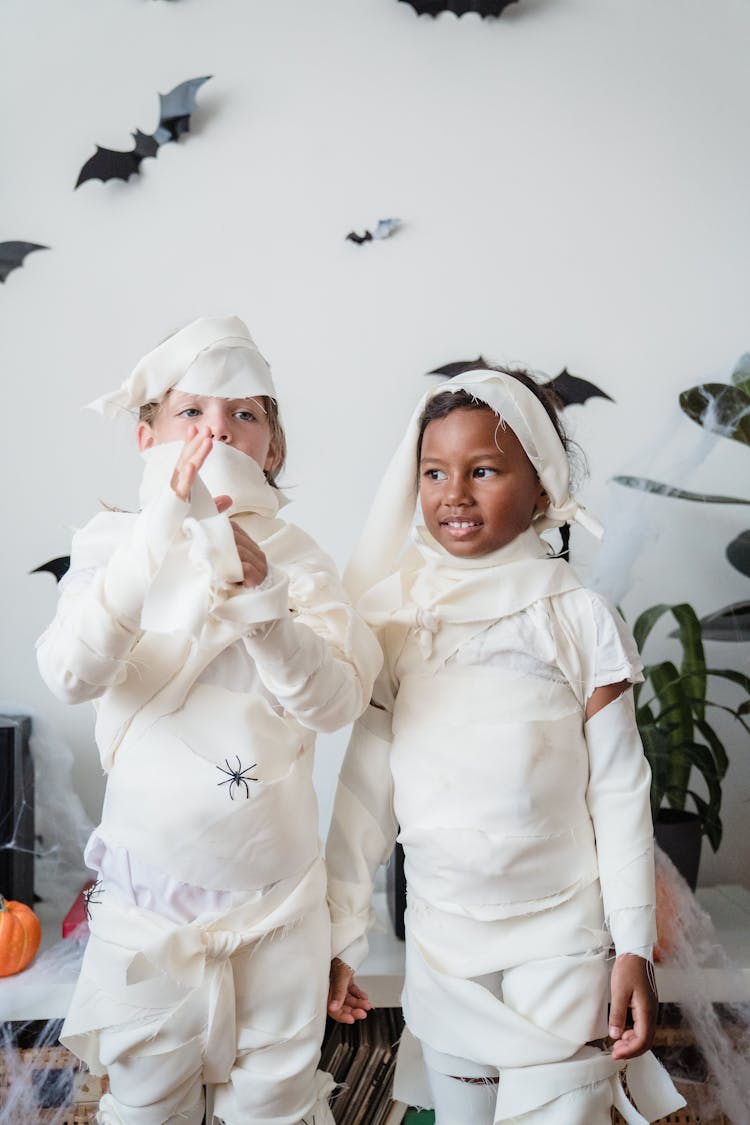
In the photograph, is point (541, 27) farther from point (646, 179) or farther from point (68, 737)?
point (68, 737)

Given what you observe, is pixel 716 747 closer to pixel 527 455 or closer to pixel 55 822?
pixel 527 455

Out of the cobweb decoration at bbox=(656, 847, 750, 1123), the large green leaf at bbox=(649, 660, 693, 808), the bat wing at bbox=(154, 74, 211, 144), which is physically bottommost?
the cobweb decoration at bbox=(656, 847, 750, 1123)

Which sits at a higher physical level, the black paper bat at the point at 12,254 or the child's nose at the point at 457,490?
the black paper bat at the point at 12,254

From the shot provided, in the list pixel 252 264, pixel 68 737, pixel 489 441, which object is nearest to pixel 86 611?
pixel 489 441

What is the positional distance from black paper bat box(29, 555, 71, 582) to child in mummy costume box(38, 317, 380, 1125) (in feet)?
2.28

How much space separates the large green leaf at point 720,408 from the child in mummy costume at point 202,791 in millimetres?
841

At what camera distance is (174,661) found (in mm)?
1125

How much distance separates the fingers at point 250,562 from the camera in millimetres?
989

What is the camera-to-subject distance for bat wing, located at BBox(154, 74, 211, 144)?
1.86 meters

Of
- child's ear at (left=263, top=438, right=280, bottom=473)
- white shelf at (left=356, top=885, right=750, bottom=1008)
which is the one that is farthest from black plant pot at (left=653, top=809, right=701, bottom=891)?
child's ear at (left=263, top=438, right=280, bottom=473)

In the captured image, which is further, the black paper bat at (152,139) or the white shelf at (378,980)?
the black paper bat at (152,139)

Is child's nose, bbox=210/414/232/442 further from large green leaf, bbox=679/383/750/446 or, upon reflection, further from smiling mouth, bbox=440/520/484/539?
large green leaf, bbox=679/383/750/446

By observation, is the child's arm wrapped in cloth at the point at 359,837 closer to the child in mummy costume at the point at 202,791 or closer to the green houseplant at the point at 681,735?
the child in mummy costume at the point at 202,791

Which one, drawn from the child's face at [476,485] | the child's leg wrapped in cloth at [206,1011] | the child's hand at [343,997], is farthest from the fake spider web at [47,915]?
the child's face at [476,485]
